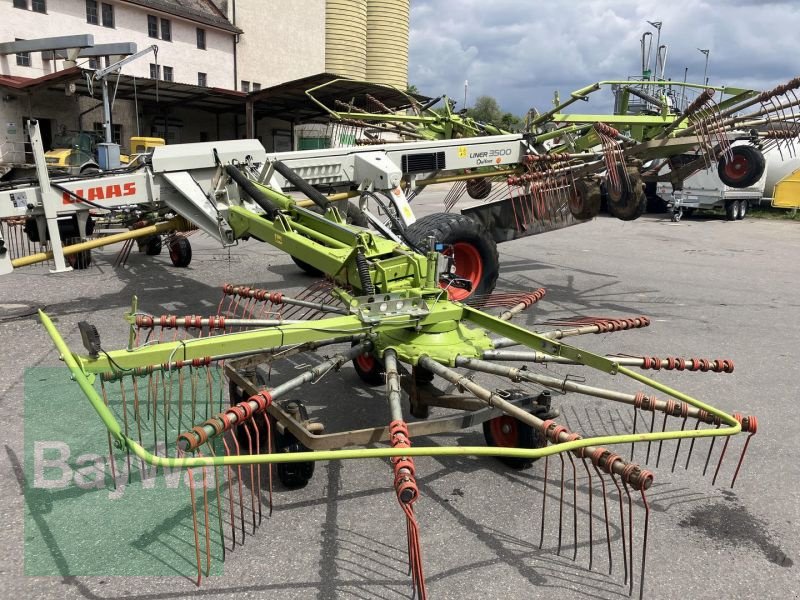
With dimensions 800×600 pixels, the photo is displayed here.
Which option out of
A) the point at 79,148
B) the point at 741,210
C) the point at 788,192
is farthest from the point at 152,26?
the point at 788,192

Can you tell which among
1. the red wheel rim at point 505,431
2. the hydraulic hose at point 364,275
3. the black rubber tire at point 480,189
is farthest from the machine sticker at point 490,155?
the red wheel rim at point 505,431

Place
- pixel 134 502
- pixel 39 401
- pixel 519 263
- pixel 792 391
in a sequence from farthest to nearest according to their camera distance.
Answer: pixel 519 263, pixel 792 391, pixel 39 401, pixel 134 502

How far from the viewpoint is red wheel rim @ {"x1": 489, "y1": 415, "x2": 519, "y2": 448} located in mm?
3818

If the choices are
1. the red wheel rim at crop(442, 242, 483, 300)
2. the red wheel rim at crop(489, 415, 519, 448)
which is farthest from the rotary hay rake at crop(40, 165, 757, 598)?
the red wheel rim at crop(442, 242, 483, 300)

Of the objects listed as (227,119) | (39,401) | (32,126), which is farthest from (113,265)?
(227,119)

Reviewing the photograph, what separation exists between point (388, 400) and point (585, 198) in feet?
14.4

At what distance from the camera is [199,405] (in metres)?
4.75

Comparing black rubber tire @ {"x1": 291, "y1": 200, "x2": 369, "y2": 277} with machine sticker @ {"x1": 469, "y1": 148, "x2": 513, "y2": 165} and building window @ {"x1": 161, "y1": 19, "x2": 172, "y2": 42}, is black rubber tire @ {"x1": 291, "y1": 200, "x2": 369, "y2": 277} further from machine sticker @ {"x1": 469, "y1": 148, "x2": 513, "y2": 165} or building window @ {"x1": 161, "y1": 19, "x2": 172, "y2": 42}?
building window @ {"x1": 161, "y1": 19, "x2": 172, "y2": 42}

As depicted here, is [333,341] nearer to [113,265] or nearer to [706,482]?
[706,482]

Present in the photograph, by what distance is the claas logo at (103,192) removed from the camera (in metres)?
6.02

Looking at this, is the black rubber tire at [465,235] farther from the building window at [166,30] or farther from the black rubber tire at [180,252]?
the building window at [166,30]

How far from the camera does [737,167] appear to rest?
27.9 ft

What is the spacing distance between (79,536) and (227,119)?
3100cm

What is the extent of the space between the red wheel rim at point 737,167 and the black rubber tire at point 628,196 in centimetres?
176
